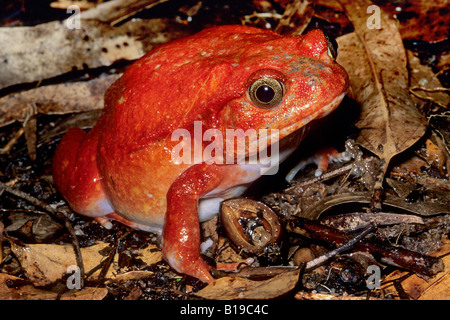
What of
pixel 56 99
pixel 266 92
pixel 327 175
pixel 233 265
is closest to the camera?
pixel 266 92

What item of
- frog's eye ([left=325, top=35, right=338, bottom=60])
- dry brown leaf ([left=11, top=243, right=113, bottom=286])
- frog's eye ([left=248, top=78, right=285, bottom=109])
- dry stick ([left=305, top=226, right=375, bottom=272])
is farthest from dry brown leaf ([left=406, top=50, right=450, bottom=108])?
dry brown leaf ([left=11, top=243, right=113, bottom=286])

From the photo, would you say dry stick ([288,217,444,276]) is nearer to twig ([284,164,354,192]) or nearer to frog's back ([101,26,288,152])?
twig ([284,164,354,192])

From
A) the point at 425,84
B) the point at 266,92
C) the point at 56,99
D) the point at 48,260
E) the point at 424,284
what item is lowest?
the point at 424,284

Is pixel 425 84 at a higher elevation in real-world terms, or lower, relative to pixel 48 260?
higher

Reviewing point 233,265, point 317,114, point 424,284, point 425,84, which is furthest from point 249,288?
point 425,84

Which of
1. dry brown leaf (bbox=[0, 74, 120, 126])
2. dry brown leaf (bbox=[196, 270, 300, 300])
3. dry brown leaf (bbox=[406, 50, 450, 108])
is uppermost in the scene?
dry brown leaf (bbox=[0, 74, 120, 126])

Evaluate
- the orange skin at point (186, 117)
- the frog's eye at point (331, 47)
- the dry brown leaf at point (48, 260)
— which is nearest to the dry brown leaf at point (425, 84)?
the frog's eye at point (331, 47)

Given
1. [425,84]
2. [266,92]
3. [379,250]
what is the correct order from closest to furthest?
[266,92], [379,250], [425,84]

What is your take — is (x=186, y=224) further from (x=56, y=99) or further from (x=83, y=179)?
(x=56, y=99)
